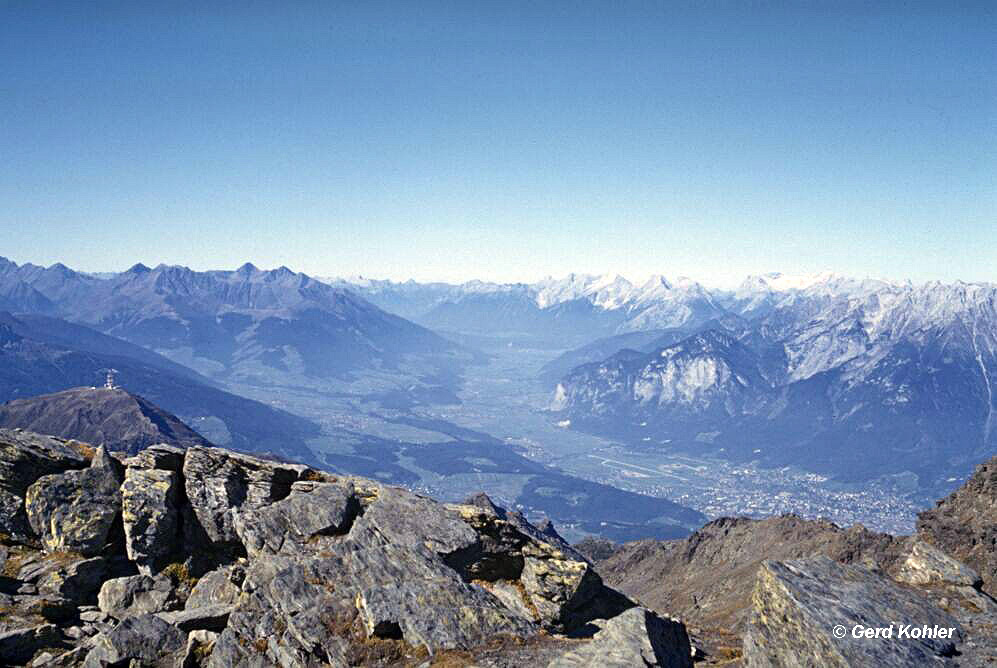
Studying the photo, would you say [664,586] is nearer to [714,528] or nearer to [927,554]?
[714,528]

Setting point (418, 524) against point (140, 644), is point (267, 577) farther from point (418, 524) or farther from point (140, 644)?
point (418, 524)

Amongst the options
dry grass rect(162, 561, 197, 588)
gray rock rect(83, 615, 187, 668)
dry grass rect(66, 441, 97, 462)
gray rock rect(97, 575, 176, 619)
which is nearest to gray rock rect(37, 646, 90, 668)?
gray rock rect(83, 615, 187, 668)

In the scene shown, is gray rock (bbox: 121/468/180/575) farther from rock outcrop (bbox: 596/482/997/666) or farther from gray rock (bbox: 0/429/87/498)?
rock outcrop (bbox: 596/482/997/666)

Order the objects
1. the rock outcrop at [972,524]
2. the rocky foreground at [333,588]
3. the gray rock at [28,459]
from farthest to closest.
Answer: the rock outcrop at [972,524] < the gray rock at [28,459] < the rocky foreground at [333,588]

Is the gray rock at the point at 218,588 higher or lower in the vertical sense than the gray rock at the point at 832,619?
lower

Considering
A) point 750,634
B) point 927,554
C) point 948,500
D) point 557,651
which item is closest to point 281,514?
point 557,651

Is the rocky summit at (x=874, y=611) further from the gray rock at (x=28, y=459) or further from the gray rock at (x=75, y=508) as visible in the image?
the gray rock at (x=28, y=459)

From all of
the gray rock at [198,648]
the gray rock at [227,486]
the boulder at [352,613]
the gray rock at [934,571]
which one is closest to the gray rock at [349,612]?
the boulder at [352,613]

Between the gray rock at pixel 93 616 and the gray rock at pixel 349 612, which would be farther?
the gray rock at pixel 93 616
